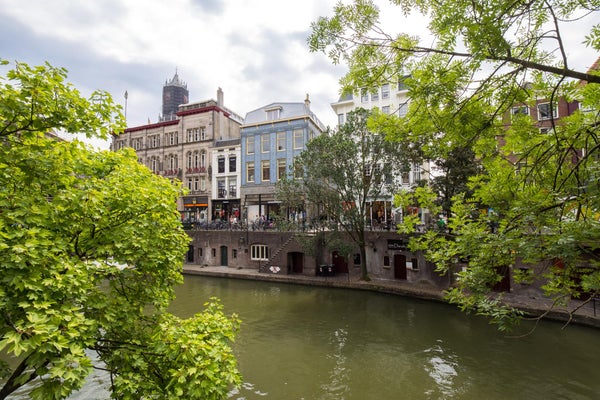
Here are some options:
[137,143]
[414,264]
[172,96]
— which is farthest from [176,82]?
[414,264]

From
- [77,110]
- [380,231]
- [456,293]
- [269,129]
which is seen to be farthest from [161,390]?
[269,129]

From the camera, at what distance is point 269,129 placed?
1329 inches

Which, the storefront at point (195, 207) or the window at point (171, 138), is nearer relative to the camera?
the storefront at point (195, 207)

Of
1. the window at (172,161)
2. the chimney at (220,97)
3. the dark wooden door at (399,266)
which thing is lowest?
the dark wooden door at (399,266)

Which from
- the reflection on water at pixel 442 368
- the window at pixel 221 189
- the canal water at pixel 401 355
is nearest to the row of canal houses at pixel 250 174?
the window at pixel 221 189

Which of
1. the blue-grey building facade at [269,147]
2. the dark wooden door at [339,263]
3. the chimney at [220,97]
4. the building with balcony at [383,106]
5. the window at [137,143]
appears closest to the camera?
the dark wooden door at [339,263]

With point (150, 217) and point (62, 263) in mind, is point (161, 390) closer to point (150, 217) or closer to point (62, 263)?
point (62, 263)

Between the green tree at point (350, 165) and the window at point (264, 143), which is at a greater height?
the window at point (264, 143)

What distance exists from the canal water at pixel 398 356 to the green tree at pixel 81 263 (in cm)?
542

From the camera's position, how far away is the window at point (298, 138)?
106 ft

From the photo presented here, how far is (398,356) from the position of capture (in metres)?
11.1

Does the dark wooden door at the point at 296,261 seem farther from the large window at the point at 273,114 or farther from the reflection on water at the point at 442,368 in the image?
the large window at the point at 273,114

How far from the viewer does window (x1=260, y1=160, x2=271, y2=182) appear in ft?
111

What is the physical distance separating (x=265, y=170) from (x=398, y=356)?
84.9 ft
